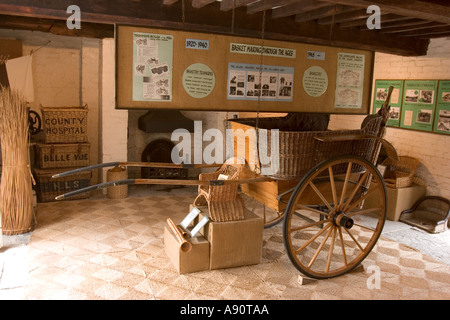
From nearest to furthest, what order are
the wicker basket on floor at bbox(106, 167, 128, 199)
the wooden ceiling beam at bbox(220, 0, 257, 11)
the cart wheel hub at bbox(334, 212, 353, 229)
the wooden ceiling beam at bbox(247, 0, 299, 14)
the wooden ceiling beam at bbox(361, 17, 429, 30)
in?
1. the cart wheel hub at bbox(334, 212, 353, 229)
2. the wooden ceiling beam at bbox(247, 0, 299, 14)
3. the wooden ceiling beam at bbox(220, 0, 257, 11)
4. the wooden ceiling beam at bbox(361, 17, 429, 30)
5. the wicker basket on floor at bbox(106, 167, 128, 199)

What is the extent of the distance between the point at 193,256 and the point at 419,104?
4533mm


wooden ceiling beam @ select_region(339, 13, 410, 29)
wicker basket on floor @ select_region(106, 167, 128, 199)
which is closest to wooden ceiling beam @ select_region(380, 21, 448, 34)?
wooden ceiling beam @ select_region(339, 13, 410, 29)

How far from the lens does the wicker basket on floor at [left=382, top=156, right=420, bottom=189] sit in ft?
19.7

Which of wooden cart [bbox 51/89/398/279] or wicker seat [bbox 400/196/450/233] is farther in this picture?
wicker seat [bbox 400/196/450/233]

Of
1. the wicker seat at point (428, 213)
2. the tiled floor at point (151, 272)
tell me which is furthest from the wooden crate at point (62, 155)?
the wicker seat at point (428, 213)

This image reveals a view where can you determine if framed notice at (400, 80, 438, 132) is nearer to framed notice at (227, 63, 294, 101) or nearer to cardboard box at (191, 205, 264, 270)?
framed notice at (227, 63, 294, 101)

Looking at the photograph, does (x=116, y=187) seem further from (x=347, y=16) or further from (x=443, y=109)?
(x=443, y=109)

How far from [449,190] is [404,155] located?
89 centimetres

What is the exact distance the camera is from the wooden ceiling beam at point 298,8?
166 inches

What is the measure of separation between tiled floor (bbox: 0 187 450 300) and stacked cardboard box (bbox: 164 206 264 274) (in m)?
0.08

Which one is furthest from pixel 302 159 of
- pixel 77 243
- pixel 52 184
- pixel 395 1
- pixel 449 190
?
pixel 52 184

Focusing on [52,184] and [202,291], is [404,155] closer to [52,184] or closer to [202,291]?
[202,291]

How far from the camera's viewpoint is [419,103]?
6.28 m

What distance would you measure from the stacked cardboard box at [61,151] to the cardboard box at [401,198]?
473cm
